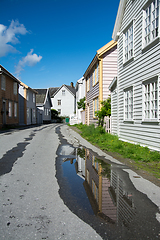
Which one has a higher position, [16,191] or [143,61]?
[143,61]

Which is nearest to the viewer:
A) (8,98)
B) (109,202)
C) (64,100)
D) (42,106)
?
A: (109,202)

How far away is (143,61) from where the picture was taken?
8672 millimetres

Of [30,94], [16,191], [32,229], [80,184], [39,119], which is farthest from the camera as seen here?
[39,119]

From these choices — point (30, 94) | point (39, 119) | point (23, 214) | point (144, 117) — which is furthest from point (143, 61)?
point (39, 119)

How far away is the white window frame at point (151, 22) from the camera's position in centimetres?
768

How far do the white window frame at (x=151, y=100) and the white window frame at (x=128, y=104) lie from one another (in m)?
1.46

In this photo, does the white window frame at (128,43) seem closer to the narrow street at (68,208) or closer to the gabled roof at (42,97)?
the narrow street at (68,208)

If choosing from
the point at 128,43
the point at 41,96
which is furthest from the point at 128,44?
the point at 41,96

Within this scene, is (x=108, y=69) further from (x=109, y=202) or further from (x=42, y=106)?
(x=42, y=106)

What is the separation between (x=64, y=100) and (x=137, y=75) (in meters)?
43.9

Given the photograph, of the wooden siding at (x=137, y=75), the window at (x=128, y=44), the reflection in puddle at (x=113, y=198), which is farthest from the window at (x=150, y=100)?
the reflection in puddle at (x=113, y=198)

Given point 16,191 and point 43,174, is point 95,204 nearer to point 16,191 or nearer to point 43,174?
point 16,191

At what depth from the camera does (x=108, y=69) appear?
1630 centimetres

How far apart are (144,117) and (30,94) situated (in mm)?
28069
